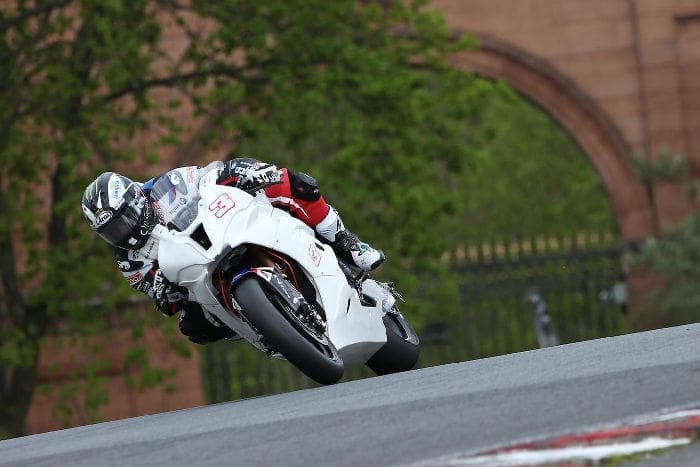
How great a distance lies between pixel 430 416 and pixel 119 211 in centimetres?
323

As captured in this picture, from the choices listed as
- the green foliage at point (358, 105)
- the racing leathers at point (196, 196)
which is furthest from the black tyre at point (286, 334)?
the green foliage at point (358, 105)

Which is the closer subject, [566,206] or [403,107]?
[403,107]

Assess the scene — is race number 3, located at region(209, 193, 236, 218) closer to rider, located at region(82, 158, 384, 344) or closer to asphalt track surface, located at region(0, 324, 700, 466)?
rider, located at region(82, 158, 384, 344)

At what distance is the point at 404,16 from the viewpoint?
18.9 m

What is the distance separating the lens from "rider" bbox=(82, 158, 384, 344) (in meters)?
8.80

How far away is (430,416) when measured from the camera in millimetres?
5930

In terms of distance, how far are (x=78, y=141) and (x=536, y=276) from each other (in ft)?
31.9

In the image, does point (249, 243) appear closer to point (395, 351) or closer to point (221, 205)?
point (221, 205)

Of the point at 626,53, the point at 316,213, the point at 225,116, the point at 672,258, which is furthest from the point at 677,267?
the point at 316,213

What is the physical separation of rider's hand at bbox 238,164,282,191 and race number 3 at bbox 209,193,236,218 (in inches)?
10.5

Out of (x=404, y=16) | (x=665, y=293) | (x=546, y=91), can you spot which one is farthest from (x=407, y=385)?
(x=546, y=91)

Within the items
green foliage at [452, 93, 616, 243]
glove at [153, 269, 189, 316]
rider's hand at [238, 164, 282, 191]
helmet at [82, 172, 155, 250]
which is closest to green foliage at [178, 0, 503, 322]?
rider's hand at [238, 164, 282, 191]

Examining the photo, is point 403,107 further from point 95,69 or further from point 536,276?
point 536,276

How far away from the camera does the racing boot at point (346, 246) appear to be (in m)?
9.35
